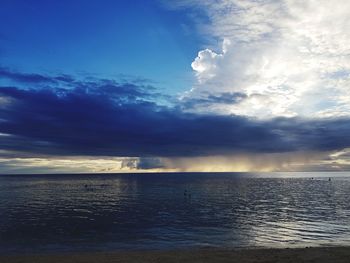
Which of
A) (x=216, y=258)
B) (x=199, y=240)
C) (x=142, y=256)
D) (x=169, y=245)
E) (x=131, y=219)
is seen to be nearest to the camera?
(x=216, y=258)

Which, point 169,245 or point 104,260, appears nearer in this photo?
point 104,260

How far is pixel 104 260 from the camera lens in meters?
27.0

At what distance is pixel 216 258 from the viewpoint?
1037 inches

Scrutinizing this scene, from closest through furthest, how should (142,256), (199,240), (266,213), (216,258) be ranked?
(216,258) → (142,256) → (199,240) → (266,213)

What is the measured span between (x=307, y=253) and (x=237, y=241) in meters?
12.2

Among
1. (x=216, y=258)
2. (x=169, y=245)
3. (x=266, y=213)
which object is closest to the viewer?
(x=216, y=258)

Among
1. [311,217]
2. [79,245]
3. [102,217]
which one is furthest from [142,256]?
[311,217]

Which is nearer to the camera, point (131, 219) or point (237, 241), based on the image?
point (237, 241)

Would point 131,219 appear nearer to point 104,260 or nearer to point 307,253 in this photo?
point 104,260

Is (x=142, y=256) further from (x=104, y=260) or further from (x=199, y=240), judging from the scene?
(x=199, y=240)

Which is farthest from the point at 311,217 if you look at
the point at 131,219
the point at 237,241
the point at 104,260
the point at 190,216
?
the point at 104,260

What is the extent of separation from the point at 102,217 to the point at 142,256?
114 ft

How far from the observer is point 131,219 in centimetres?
5791

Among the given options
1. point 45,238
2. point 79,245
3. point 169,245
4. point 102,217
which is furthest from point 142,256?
point 102,217
